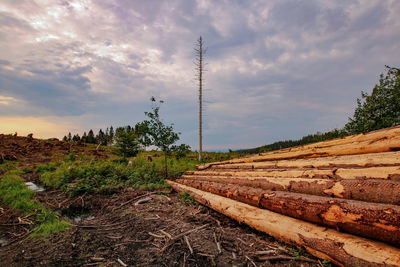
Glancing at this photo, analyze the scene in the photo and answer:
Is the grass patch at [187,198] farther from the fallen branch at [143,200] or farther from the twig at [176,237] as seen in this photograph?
the twig at [176,237]

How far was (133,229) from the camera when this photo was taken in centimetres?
357

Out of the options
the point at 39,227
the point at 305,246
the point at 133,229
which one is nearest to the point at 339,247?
the point at 305,246

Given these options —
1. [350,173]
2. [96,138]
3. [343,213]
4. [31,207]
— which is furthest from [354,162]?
[96,138]

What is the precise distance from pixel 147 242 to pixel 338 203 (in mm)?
2938

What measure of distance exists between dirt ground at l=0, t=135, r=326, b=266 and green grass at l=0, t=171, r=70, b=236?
0.18 meters

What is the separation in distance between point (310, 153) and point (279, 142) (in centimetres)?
3066

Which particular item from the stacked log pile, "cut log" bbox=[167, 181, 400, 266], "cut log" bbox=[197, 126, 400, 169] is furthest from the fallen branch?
"cut log" bbox=[197, 126, 400, 169]

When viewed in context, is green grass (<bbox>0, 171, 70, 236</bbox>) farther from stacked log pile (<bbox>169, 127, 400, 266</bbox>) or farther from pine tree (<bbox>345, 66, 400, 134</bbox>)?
pine tree (<bbox>345, 66, 400, 134</bbox>)

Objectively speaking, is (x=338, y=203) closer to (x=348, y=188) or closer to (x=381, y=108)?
(x=348, y=188)

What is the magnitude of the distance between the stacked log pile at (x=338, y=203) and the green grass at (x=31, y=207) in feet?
10.7

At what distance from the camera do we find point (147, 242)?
301 centimetres

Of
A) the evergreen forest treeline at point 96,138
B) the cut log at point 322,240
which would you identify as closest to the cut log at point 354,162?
the cut log at point 322,240

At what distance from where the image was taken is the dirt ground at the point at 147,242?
2.46 metres

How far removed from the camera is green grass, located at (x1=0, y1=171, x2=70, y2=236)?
3544 mm
